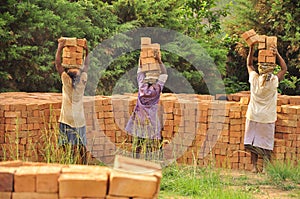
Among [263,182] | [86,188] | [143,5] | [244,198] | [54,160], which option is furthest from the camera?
[143,5]

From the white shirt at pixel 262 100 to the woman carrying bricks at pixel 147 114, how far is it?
4.00 feet

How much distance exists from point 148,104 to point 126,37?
5.49m

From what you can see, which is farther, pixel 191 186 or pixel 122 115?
pixel 122 115

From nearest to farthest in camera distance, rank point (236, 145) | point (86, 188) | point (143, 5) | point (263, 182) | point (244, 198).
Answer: point (86, 188) < point (244, 198) < point (263, 182) < point (236, 145) < point (143, 5)

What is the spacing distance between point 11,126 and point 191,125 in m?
2.55

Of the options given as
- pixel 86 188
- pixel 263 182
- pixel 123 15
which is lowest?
pixel 263 182

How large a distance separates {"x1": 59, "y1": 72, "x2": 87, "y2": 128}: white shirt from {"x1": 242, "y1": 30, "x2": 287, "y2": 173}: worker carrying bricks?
7.44 ft

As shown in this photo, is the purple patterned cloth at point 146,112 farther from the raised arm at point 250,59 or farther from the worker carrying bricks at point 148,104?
the raised arm at point 250,59

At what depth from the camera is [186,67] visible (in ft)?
48.2

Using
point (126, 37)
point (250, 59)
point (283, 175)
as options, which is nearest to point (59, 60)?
point (250, 59)

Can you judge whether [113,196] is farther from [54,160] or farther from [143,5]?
[143,5]

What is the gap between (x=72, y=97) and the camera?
7.39m

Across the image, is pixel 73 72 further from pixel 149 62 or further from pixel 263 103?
pixel 263 103

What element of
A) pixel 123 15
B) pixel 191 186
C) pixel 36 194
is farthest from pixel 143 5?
pixel 36 194
